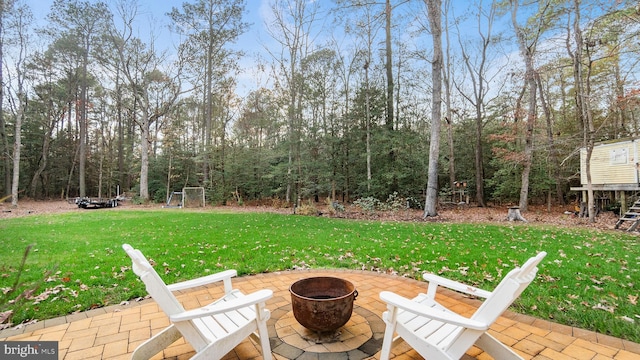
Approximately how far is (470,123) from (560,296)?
605 inches

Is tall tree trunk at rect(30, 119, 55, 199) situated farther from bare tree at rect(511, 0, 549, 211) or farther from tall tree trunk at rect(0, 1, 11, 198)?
bare tree at rect(511, 0, 549, 211)

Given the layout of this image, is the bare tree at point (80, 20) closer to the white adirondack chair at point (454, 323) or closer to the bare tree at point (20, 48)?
the bare tree at point (20, 48)

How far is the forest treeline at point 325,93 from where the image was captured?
A: 14.0m

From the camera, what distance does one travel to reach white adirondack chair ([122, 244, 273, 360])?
5.91ft

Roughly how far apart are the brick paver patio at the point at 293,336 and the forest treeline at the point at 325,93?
11006 mm

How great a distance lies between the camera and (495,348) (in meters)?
2.04

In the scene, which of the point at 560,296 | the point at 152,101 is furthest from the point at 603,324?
the point at 152,101

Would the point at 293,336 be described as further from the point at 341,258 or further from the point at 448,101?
the point at 448,101

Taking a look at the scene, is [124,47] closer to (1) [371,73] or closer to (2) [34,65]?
(2) [34,65]

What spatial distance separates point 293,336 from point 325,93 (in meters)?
14.7

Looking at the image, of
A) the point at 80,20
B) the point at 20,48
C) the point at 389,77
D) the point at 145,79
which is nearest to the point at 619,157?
the point at 389,77

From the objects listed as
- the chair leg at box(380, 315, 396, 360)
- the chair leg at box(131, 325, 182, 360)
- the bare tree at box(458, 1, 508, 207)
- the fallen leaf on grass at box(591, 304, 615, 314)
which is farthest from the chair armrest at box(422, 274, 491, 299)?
the bare tree at box(458, 1, 508, 207)

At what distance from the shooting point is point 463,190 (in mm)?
15969

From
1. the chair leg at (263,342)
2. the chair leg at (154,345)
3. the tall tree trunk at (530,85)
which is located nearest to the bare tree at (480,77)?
the tall tree trunk at (530,85)
